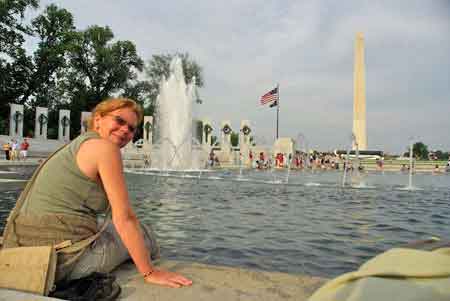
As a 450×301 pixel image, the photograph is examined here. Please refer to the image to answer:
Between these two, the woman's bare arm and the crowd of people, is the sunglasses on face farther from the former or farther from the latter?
the crowd of people

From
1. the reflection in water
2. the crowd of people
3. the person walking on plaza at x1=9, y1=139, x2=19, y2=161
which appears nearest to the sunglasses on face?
the reflection in water

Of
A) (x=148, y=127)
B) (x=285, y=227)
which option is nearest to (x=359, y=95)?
(x=148, y=127)

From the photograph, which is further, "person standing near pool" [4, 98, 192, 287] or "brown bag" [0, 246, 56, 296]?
"person standing near pool" [4, 98, 192, 287]

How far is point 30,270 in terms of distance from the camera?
2223mm

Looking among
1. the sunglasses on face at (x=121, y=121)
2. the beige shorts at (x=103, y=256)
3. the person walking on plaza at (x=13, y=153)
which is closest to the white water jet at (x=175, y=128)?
the person walking on plaza at (x=13, y=153)

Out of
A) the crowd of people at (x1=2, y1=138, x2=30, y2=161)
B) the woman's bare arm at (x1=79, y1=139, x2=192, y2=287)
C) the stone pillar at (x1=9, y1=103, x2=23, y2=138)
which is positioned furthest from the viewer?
the stone pillar at (x1=9, y1=103, x2=23, y2=138)

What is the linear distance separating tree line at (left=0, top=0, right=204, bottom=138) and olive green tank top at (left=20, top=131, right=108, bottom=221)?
128ft

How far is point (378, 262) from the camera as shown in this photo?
1157 millimetres

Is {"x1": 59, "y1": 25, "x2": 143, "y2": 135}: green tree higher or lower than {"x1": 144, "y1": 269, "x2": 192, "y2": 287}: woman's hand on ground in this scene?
higher

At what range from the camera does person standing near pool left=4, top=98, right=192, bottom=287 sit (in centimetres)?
235

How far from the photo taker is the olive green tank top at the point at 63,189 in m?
2.41

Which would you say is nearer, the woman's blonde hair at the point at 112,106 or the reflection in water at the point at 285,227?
the woman's blonde hair at the point at 112,106

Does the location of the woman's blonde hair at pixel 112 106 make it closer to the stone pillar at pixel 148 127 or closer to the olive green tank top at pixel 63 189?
the olive green tank top at pixel 63 189

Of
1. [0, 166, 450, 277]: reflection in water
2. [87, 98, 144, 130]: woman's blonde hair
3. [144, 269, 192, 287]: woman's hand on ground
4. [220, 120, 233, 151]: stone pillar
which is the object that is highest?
[220, 120, 233, 151]: stone pillar
